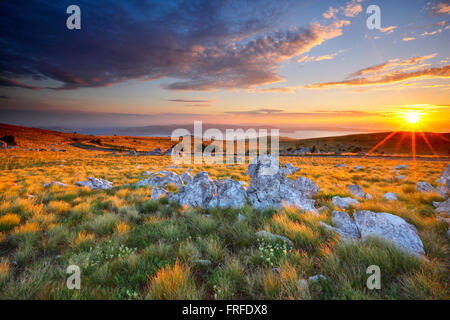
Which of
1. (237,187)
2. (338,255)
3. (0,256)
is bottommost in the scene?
(0,256)

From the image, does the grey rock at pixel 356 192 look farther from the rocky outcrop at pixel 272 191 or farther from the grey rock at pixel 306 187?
the rocky outcrop at pixel 272 191

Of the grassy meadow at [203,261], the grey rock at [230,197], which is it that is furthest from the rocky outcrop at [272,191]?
the grassy meadow at [203,261]

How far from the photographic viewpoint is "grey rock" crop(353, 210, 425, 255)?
3553 millimetres

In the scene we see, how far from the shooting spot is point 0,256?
368 cm

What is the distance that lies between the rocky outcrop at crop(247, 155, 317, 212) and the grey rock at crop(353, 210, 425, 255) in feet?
5.63

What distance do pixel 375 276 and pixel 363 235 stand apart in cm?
151

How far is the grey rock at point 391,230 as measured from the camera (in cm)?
355

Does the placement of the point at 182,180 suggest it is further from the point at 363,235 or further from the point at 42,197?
the point at 363,235

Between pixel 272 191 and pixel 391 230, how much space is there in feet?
11.6

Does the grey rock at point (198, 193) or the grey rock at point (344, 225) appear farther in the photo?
the grey rock at point (198, 193)

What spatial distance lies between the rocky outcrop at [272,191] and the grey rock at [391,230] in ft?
5.63

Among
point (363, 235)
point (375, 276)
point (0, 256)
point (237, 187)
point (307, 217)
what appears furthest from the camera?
point (237, 187)
